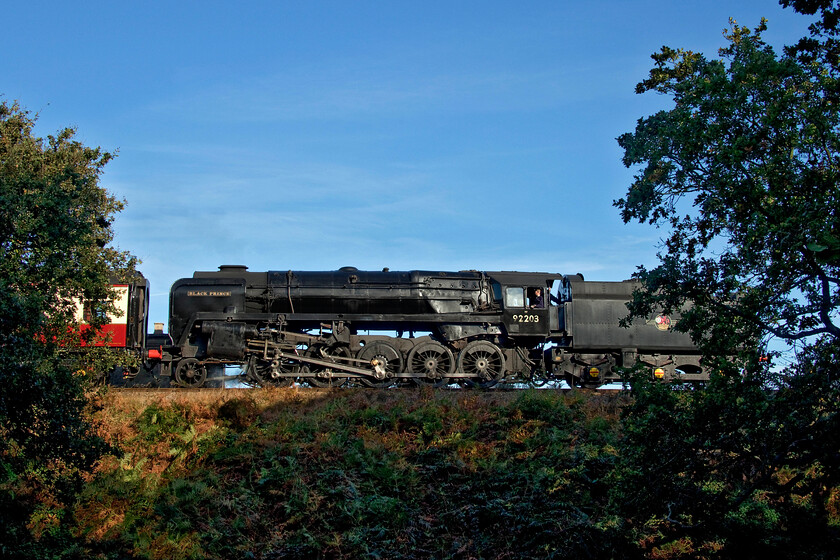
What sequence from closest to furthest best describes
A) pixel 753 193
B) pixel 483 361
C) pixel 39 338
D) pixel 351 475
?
pixel 753 193 → pixel 39 338 → pixel 351 475 → pixel 483 361

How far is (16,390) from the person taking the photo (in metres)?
10.2

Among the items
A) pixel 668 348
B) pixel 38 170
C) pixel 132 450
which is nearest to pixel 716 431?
pixel 132 450

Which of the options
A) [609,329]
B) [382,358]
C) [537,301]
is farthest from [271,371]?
[609,329]

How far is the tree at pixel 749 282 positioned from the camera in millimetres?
8656

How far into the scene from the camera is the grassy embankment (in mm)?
14305

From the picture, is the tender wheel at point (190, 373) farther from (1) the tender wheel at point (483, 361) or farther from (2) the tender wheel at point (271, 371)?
(1) the tender wheel at point (483, 361)

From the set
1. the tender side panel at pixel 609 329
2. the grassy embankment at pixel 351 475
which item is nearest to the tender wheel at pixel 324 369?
the grassy embankment at pixel 351 475

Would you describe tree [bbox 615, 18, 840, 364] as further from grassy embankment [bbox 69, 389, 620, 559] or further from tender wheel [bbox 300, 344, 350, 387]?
tender wheel [bbox 300, 344, 350, 387]

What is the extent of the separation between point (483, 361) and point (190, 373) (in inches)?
329

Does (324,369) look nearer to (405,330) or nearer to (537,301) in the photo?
(405,330)

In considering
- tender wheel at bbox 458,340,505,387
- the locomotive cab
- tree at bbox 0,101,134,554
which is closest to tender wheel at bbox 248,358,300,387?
tender wheel at bbox 458,340,505,387

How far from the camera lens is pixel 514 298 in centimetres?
2336

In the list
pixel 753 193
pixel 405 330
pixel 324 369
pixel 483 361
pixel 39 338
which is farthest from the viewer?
pixel 405 330

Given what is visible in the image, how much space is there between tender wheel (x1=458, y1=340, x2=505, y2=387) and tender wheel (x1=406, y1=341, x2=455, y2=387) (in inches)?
15.0
